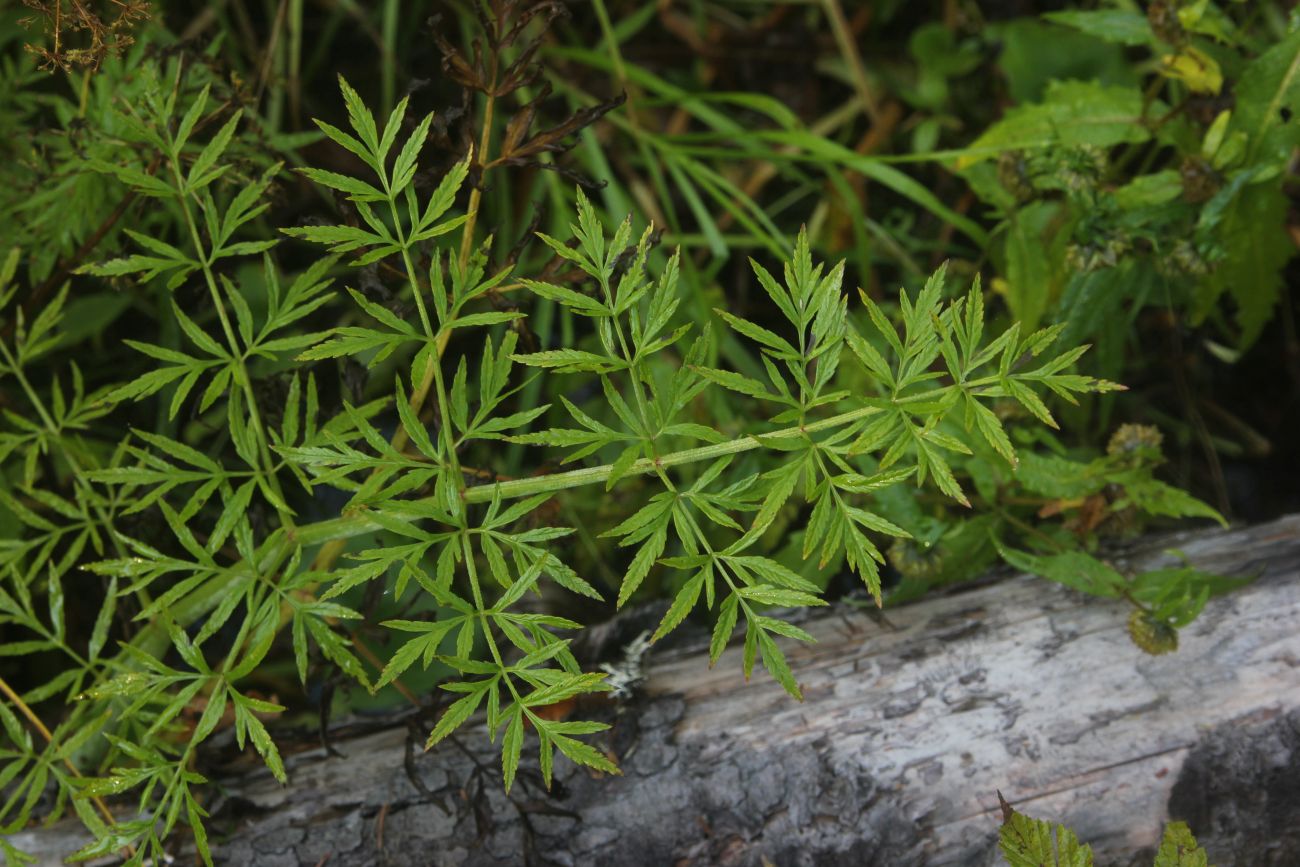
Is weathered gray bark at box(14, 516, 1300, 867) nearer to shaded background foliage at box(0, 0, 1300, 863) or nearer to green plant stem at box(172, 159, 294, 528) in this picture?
shaded background foliage at box(0, 0, 1300, 863)

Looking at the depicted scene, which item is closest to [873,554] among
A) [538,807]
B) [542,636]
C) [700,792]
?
[542,636]

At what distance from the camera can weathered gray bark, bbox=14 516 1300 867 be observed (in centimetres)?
212

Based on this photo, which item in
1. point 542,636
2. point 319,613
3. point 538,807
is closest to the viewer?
point 542,636

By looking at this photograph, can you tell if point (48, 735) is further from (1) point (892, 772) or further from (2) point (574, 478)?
(1) point (892, 772)

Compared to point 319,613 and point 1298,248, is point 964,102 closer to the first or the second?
point 1298,248

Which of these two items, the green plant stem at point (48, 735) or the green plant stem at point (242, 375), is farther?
the green plant stem at point (48, 735)

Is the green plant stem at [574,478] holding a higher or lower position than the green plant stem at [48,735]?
higher

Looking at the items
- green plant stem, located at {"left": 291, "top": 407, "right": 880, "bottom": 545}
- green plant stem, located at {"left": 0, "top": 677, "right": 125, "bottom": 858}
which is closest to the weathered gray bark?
green plant stem, located at {"left": 0, "top": 677, "right": 125, "bottom": 858}

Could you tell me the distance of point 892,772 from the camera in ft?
7.08

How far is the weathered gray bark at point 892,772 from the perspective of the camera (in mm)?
2125

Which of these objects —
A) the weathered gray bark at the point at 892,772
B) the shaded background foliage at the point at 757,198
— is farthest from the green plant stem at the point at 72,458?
the weathered gray bark at the point at 892,772

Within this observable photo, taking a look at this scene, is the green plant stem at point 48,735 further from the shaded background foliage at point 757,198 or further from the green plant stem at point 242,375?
the green plant stem at point 242,375

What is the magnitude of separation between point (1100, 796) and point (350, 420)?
167 centimetres

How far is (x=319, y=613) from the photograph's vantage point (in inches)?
74.5
